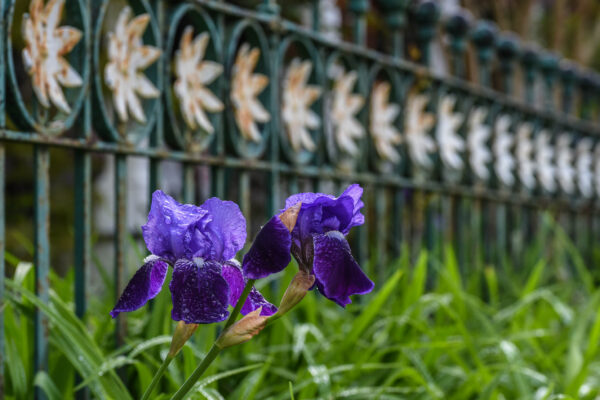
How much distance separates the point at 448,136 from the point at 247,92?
1.31m

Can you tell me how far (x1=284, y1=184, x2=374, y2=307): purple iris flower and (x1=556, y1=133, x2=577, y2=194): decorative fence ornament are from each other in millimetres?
3456

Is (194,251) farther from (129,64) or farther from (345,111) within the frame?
(345,111)

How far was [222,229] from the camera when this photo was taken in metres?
0.89

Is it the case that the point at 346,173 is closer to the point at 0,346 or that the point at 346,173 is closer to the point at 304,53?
the point at 304,53

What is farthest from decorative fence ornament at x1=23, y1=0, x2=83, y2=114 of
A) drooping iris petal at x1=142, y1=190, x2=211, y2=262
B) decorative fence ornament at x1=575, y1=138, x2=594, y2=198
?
decorative fence ornament at x1=575, y1=138, x2=594, y2=198

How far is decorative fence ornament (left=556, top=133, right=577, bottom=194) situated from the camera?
13.6ft

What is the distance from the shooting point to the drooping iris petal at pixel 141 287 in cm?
87

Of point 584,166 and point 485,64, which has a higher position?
point 485,64

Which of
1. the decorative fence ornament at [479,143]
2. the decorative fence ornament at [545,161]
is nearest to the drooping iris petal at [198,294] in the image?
the decorative fence ornament at [479,143]

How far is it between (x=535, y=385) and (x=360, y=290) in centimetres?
118

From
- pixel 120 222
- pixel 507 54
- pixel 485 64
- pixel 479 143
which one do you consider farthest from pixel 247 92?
pixel 507 54

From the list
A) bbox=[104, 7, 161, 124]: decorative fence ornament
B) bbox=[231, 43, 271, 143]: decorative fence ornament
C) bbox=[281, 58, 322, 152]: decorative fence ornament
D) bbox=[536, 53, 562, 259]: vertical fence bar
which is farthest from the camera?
bbox=[536, 53, 562, 259]: vertical fence bar

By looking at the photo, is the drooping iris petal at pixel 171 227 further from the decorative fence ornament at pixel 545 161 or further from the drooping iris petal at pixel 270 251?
the decorative fence ornament at pixel 545 161

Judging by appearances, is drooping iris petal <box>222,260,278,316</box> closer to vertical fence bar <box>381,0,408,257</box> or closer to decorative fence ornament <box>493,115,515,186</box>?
vertical fence bar <box>381,0,408,257</box>
